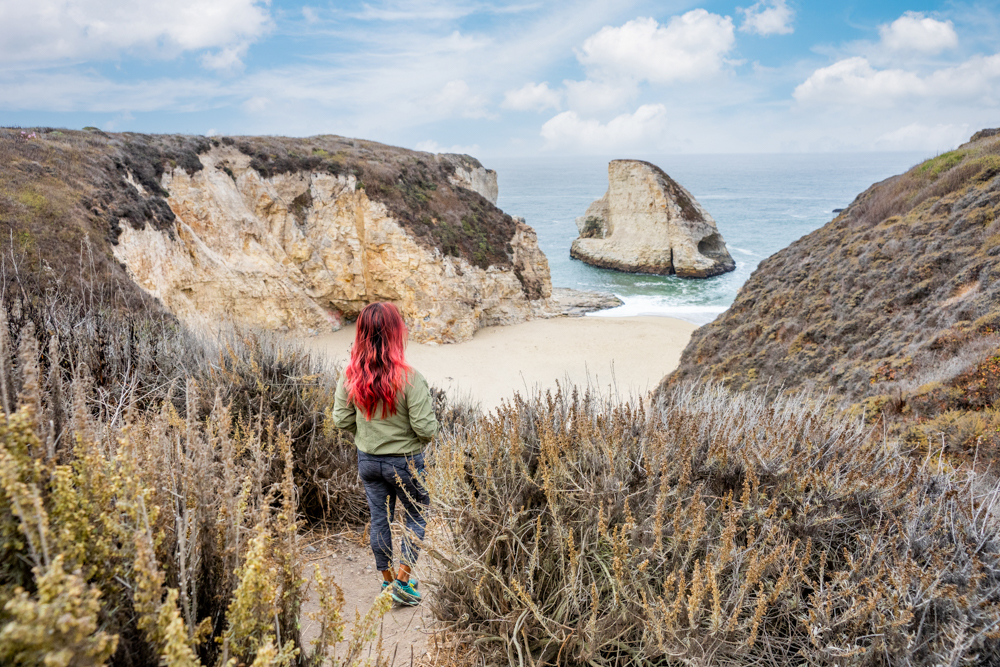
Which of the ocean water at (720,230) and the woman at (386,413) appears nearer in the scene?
the woman at (386,413)

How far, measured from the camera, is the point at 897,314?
18.0 ft

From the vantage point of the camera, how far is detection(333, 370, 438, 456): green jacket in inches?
110

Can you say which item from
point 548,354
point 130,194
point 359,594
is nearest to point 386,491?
point 359,594

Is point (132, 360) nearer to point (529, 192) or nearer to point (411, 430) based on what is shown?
point (411, 430)

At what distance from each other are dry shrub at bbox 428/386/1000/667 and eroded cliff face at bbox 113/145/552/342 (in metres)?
13.0

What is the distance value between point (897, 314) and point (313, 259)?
16089 millimetres

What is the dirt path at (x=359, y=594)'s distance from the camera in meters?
2.35

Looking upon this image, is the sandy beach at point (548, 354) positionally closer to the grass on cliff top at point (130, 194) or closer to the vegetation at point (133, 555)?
the grass on cliff top at point (130, 194)

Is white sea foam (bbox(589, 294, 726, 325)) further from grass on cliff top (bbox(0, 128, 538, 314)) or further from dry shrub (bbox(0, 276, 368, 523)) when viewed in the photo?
dry shrub (bbox(0, 276, 368, 523))

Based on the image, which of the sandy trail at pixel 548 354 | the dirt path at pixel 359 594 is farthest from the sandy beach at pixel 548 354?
the dirt path at pixel 359 594

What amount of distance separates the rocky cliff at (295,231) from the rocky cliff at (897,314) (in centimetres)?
1105

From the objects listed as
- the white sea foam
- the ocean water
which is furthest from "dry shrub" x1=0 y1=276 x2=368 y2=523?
the white sea foam

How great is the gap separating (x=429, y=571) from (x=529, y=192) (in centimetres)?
10294

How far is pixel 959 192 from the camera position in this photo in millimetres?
6480
